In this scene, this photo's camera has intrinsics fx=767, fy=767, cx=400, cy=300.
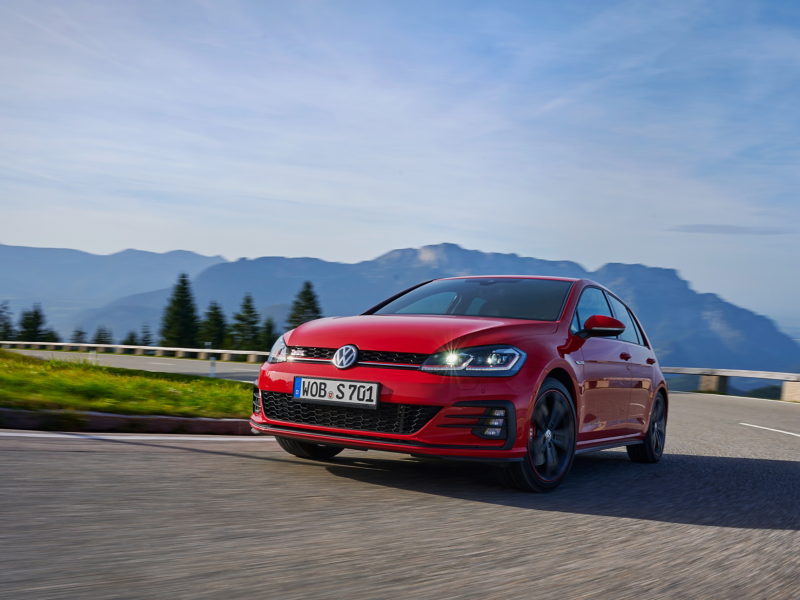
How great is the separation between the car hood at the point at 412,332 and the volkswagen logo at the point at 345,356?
5cm

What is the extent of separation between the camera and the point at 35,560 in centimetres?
276

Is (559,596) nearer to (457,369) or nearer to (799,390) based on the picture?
(457,369)

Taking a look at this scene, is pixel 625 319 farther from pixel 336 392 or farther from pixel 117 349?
pixel 117 349

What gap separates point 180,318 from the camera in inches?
4835

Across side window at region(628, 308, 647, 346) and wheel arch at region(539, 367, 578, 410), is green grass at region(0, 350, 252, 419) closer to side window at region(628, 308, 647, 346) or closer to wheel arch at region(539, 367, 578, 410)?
wheel arch at region(539, 367, 578, 410)

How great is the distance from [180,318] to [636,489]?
122882 mm

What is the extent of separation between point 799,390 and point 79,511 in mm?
21039

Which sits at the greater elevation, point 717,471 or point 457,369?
point 457,369

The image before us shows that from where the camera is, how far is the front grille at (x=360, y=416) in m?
4.57

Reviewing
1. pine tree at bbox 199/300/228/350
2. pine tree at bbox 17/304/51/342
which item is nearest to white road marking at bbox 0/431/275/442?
pine tree at bbox 199/300/228/350

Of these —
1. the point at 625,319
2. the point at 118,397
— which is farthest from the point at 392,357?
the point at 118,397

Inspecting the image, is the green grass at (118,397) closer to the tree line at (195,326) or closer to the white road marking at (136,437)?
the white road marking at (136,437)

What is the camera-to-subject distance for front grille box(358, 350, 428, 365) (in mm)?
4684

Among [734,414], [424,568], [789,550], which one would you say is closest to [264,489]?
[424,568]
